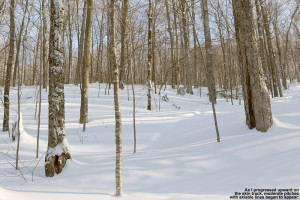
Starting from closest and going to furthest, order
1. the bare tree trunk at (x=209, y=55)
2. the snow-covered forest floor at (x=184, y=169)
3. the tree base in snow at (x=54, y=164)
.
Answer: the snow-covered forest floor at (x=184, y=169)
the tree base in snow at (x=54, y=164)
the bare tree trunk at (x=209, y=55)

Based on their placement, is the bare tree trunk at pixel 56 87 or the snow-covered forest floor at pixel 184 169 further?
the bare tree trunk at pixel 56 87

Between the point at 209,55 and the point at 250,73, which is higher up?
the point at 209,55

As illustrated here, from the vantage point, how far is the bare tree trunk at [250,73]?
4.12 m

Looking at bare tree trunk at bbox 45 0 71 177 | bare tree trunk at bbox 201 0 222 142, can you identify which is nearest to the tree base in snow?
bare tree trunk at bbox 45 0 71 177

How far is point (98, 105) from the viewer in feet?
33.5

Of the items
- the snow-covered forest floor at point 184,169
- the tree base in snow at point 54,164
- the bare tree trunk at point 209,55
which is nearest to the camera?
the snow-covered forest floor at point 184,169

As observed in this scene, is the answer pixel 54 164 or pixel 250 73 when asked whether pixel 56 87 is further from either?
pixel 250 73

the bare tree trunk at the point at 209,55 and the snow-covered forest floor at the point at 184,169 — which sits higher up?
the bare tree trunk at the point at 209,55

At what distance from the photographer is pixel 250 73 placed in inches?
170

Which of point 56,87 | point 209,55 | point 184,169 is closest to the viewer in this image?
point 184,169

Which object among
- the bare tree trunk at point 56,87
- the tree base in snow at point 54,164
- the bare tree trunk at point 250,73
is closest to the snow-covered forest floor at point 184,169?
the tree base in snow at point 54,164

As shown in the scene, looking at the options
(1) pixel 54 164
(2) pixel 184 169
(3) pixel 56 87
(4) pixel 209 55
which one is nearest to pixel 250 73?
(2) pixel 184 169

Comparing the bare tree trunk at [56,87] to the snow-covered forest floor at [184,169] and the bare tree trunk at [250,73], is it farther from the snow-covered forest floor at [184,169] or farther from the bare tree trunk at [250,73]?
the bare tree trunk at [250,73]

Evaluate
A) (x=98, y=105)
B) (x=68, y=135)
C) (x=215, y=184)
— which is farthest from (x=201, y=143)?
(x=98, y=105)
